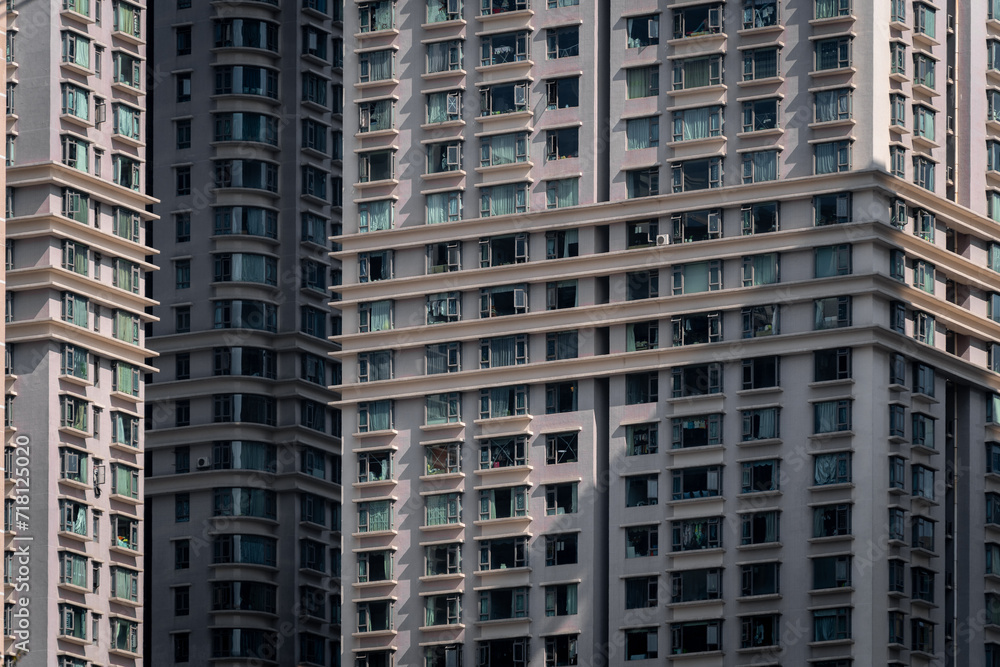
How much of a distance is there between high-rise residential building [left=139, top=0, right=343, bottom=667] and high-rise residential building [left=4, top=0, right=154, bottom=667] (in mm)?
15066

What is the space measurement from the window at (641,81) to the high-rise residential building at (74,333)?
28210 millimetres

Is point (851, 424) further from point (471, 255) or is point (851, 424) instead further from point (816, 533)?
Result: point (471, 255)

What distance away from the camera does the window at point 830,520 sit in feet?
539

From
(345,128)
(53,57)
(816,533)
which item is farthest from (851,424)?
(53,57)

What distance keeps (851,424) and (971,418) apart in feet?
36.6

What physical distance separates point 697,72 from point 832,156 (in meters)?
8.96

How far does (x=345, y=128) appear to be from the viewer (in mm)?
182250

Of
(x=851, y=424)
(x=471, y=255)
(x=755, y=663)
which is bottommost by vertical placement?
(x=755, y=663)

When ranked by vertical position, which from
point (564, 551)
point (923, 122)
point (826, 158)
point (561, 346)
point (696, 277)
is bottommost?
point (564, 551)

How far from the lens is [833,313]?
548ft

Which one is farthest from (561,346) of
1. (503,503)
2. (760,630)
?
(760,630)

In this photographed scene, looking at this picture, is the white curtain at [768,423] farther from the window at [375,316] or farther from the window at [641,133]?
the window at [375,316]

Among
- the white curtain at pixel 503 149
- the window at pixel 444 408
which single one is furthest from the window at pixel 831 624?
the white curtain at pixel 503 149

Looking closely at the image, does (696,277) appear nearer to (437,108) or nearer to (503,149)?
(503,149)
